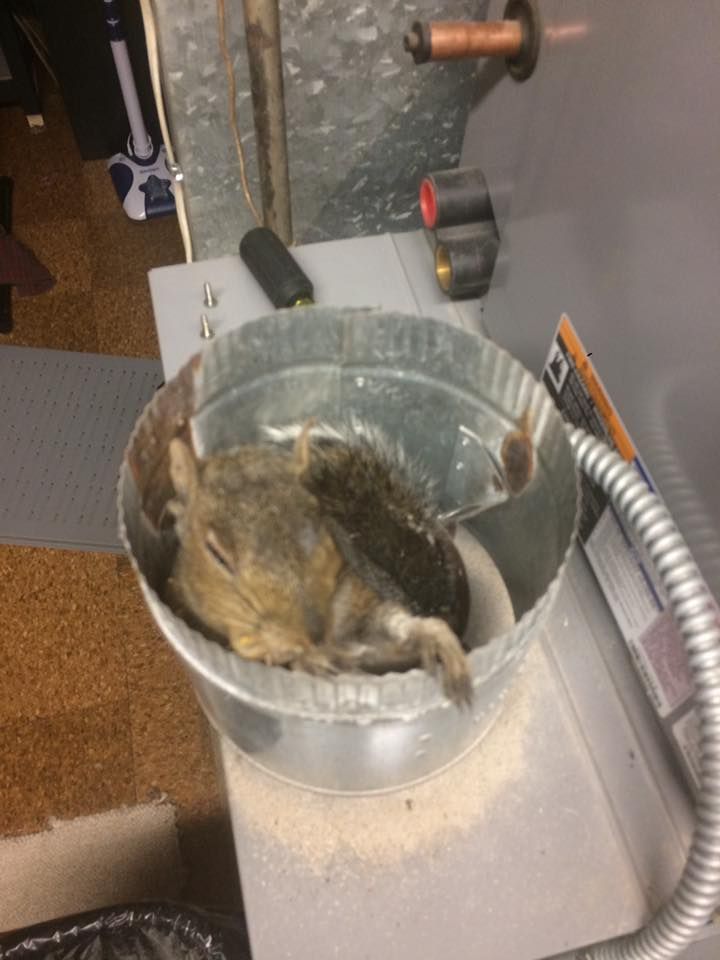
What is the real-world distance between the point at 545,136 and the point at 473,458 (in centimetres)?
23

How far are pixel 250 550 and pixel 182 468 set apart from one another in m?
0.07

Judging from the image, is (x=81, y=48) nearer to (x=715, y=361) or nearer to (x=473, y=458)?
(x=473, y=458)

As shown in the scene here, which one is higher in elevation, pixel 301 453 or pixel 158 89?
pixel 158 89

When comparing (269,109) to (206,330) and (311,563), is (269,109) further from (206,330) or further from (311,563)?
(311,563)

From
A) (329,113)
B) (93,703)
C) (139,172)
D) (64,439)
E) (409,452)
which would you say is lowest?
(93,703)

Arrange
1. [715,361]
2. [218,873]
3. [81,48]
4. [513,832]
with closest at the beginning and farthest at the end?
[715,361] < [513,832] < [218,873] < [81,48]

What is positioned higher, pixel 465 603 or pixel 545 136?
pixel 545 136

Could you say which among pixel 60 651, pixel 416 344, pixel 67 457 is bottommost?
pixel 60 651

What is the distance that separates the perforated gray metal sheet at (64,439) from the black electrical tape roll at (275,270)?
57 cm

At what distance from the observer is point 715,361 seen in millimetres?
427

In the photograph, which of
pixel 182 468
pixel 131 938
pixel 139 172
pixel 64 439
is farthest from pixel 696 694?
pixel 139 172

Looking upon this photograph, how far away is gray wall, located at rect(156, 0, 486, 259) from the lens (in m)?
0.77

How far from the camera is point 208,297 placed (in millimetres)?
770

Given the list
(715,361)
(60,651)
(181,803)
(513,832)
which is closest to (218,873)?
(181,803)
